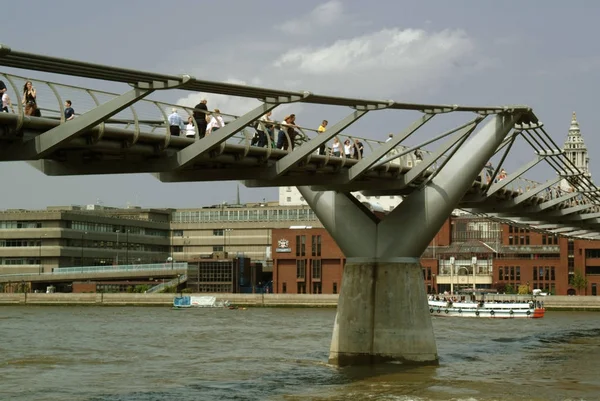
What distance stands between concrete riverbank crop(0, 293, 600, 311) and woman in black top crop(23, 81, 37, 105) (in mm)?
87992

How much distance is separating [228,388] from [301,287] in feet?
287

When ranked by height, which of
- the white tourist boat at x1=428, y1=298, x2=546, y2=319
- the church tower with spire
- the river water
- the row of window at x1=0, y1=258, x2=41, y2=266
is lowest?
the river water

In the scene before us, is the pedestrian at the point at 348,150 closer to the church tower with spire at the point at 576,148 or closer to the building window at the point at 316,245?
the building window at the point at 316,245

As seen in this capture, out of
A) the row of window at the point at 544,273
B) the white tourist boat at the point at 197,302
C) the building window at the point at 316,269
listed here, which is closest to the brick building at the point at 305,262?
the building window at the point at 316,269

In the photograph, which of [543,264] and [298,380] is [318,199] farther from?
[543,264]

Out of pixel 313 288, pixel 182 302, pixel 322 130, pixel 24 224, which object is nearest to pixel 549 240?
pixel 313 288

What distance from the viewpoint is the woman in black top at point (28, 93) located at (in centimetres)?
2228

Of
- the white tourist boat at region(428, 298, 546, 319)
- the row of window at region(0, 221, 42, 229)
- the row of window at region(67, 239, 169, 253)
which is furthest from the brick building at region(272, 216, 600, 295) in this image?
the row of window at region(0, 221, 42, 229)

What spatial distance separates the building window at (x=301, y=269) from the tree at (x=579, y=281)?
2861 cm

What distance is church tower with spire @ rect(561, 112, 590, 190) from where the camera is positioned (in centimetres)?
18000

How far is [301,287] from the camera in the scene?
12100 cm

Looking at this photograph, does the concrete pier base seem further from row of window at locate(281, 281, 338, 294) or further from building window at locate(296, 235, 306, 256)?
building window at locate(296, 235, 306, 256)

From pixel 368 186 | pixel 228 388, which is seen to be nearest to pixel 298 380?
pixel 228 388

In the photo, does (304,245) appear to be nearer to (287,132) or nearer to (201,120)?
(287,132)
